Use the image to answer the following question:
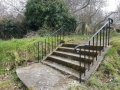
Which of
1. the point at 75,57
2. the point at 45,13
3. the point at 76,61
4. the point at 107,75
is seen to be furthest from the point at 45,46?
the point at 45,13

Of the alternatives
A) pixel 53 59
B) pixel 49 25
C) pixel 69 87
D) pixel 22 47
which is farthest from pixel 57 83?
pixel 49 25

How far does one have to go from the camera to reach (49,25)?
8.28 meters

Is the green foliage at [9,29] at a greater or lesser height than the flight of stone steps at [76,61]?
greater

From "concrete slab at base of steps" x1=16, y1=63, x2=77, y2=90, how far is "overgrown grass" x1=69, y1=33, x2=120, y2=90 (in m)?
0.33

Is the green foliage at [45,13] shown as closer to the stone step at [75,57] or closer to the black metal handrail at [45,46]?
the black metal handrail at [45,46]

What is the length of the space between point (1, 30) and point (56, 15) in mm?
3722

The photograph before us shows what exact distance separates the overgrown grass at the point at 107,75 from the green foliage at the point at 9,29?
21.8 ft

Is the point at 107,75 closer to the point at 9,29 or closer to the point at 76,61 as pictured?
the point at 76,61

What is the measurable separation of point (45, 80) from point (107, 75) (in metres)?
1.58

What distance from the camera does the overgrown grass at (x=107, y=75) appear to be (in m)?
2.76

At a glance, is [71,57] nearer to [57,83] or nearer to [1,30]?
[57,83]

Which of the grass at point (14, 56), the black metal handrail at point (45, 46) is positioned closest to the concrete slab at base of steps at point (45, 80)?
the grass at point (14, 56)

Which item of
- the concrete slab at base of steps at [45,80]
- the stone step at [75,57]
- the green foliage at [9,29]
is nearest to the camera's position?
the concrete slab at base of steps at [45,80]

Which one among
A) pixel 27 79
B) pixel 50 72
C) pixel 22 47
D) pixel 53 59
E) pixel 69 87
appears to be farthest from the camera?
pixel 22 47
